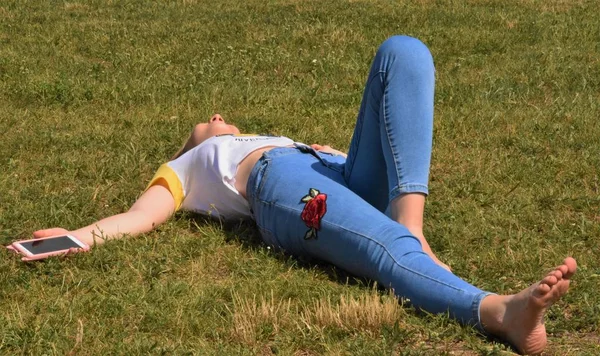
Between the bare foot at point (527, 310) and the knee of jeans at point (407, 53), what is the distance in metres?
1.28

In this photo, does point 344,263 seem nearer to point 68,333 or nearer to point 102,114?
point 68,333

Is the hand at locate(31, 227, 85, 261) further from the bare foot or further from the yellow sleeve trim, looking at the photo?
the bare foot

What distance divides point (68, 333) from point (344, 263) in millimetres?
1238

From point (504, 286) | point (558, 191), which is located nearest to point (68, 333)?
point (504, 286)

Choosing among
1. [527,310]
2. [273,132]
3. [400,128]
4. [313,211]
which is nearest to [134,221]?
[313,211]

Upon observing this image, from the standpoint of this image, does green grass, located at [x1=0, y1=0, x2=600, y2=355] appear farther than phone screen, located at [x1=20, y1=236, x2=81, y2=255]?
No

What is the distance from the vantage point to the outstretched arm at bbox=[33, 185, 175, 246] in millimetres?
4711

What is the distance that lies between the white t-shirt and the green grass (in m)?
0.12

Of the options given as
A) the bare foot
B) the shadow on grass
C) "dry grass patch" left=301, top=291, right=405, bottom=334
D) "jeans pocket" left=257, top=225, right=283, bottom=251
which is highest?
the bare foot

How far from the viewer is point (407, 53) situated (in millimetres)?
4387

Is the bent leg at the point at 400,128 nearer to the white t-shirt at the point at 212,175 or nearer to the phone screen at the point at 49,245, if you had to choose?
the white t-shirt at the point at 212,175

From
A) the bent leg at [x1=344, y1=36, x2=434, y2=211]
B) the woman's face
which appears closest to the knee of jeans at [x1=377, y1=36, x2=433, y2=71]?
the bent leg at [x1=344, y1=36, x2=434, y2=211]

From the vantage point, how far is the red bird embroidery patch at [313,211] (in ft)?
13.9

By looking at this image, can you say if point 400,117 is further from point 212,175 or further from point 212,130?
point 212,130
